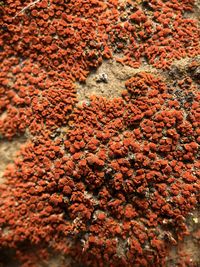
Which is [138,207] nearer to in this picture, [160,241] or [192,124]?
[160,241]

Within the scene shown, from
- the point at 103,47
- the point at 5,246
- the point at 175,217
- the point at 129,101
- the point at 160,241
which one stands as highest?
the point at 103,47

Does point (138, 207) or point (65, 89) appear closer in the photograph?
point (138, 207)

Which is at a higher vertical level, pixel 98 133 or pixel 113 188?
pixel 98 133

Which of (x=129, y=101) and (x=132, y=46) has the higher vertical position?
(x=132, y=46)

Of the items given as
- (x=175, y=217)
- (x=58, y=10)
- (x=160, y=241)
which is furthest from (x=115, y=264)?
(x=58, y=10)
